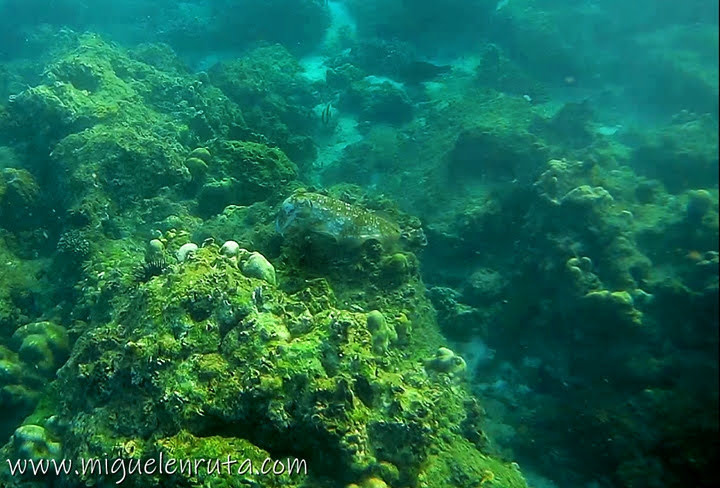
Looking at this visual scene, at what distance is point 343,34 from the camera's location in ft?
61.6

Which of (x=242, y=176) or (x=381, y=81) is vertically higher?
(x=381, y=81)

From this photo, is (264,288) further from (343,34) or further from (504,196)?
(343,34)

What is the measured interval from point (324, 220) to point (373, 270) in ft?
3.22

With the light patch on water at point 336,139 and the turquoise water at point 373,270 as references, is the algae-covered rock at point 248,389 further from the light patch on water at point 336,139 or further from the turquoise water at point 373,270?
the light patch on water at point 336,139

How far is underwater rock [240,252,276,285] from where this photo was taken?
5.14 meters

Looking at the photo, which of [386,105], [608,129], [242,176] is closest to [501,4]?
[386,105]

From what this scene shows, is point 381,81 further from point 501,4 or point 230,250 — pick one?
point 230,250

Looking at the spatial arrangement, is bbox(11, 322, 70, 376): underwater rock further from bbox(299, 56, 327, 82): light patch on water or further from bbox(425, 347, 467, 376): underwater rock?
bbox(299, 56, 327, 82): light patch on water

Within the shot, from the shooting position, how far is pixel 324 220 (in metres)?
5.87

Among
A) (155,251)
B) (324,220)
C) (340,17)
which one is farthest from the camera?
(340,17)

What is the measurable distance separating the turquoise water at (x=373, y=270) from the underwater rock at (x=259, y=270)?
0.09 feet

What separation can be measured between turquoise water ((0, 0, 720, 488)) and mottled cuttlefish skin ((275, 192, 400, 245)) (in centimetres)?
3

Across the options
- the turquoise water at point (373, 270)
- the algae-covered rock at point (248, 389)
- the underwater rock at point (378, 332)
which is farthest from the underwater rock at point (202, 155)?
the underwater rock at point (378, 332)

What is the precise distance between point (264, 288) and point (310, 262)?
1.18 metres
